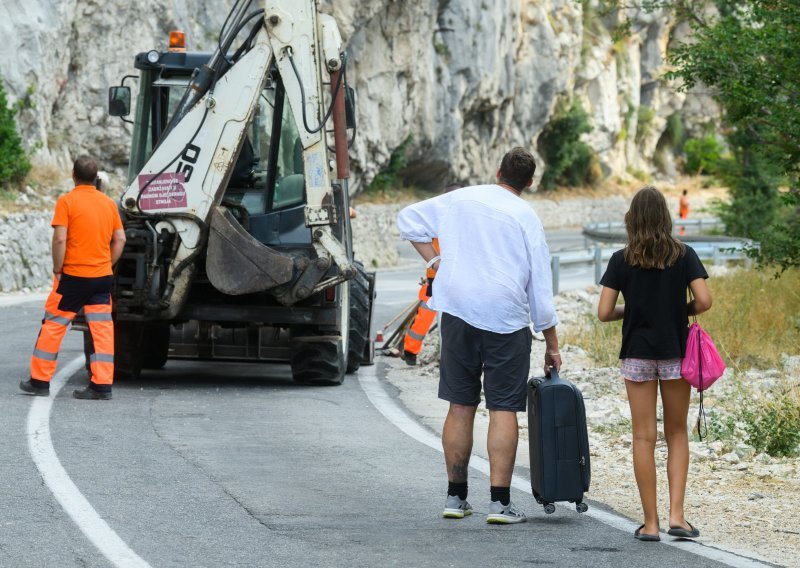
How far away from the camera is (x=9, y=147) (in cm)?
2744

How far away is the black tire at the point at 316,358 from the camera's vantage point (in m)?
12.8

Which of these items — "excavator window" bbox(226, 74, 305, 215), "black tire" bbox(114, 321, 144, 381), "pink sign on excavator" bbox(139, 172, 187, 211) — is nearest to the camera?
"pink sign on excavator" bbox(139, 172, 187, 211)

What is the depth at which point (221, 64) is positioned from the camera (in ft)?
40.0

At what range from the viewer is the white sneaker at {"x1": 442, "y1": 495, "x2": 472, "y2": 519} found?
7.05 meters

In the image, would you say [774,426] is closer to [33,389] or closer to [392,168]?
[33,389]

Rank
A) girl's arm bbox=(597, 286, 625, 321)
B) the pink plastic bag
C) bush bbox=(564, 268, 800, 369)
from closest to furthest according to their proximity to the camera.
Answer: the pink plastic bag, girl's arm bbox=(597, 286, 625, 321), bush bbox=(564, 268, 800, 369)

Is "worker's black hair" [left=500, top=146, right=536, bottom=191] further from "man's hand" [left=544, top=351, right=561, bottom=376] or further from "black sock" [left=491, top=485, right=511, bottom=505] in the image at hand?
"black sock" [left=491, top=485, right=511, bottom=505]

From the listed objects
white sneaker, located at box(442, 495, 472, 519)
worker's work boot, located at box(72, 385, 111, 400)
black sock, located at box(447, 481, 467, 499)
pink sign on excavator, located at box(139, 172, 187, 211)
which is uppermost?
pink sign on excavator, located at box(139, 172, 187, 211)

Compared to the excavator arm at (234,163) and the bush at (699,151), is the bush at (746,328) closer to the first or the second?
the excavator arm at (234,163)

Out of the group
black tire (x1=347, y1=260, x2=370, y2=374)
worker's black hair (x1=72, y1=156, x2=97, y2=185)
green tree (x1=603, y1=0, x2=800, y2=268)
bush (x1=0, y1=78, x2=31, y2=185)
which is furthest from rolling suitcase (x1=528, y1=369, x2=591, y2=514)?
bush (x1=0, y1=78, x2=31, y2=185)

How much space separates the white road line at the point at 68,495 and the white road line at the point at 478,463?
99.5 inches

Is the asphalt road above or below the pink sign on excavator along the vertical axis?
below

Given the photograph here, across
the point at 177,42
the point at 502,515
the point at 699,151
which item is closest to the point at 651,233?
the point at 502,515

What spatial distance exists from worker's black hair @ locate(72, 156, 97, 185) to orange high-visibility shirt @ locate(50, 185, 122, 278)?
10 centimetres
